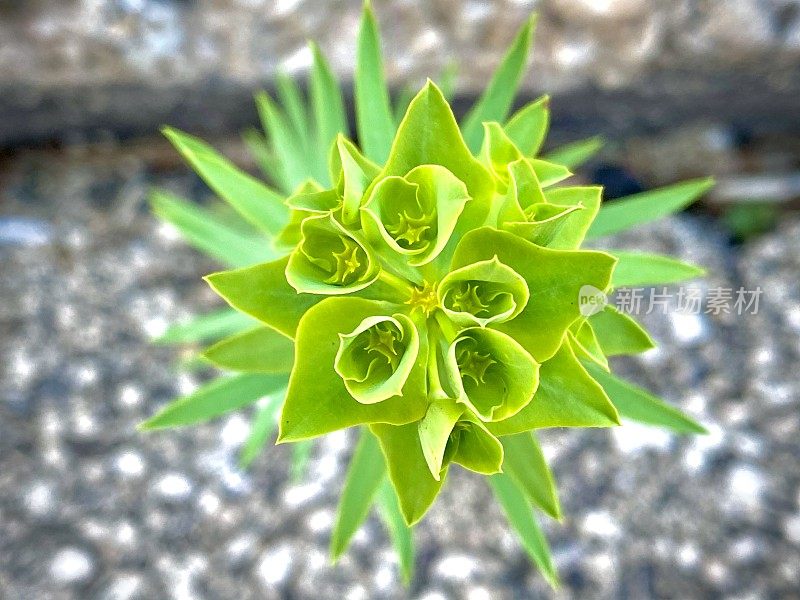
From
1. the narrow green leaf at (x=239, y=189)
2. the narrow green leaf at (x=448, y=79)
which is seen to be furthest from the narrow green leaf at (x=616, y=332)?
the narrow green leaf at (x=448, y=79)

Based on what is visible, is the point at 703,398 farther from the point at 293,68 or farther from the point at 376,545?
the point at 293,68

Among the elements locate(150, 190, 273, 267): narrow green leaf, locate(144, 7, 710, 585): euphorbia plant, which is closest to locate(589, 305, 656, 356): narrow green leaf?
locate(144, 7, 710, 585): euphorbia plant

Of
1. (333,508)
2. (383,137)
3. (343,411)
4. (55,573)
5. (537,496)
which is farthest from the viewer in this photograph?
(333,508)

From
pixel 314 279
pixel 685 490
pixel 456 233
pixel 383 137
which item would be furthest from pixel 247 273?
pixel 685 490

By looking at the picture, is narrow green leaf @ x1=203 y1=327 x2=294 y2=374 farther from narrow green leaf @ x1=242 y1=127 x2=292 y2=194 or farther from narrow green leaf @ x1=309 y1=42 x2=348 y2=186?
narrow green leaf @ x1=242 y1=127 x2=292 y2=194

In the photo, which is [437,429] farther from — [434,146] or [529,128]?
[529,128]

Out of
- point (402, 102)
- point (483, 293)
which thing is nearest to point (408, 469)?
point (483, 293)
